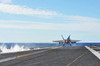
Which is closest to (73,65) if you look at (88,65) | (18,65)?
(88,65)

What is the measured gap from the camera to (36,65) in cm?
1480

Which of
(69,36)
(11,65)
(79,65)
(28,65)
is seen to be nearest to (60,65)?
(79,65)

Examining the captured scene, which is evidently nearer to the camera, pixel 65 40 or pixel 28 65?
pixel 28 65

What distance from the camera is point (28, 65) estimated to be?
14820 mm

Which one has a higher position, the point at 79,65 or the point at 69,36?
the point at 69,36

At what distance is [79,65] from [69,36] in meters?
58.4

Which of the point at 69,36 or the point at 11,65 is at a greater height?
the point at 69,36

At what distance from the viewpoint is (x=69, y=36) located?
73.4m

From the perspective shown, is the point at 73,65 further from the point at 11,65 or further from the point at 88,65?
the point at 11,65

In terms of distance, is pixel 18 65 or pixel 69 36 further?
pixel 69 36

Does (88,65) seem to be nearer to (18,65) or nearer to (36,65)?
(36,65)

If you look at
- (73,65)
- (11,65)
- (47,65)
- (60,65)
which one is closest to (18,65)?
(11,65)

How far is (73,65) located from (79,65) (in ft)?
1.83

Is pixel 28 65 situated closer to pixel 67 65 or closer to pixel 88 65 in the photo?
pixel 67 65
